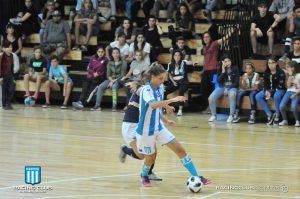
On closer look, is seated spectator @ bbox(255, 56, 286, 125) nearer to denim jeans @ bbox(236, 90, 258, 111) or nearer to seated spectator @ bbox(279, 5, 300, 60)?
denim jeans @ bbox(236, 90, 258, 111)

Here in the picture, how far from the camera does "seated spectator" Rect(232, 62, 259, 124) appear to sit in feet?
59.0

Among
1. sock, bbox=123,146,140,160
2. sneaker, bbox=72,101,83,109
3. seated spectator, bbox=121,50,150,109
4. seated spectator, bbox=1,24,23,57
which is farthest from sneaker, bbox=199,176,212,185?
seated spectator, bbox=1,24,23,57

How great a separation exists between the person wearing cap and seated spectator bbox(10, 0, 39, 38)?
6836 mm

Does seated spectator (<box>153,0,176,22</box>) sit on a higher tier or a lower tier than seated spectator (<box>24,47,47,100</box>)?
higher

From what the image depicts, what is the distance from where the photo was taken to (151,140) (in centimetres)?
1014

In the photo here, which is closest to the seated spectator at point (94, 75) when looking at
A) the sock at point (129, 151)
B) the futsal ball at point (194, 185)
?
the sock at point (129, 151)

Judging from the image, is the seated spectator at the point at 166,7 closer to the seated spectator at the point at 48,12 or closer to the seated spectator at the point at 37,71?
the seated spectator at the point at 48,12

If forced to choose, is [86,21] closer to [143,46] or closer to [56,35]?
[56,35]

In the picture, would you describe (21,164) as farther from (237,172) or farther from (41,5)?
(41,5)

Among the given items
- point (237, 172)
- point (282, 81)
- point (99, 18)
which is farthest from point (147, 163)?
point (99, 18)

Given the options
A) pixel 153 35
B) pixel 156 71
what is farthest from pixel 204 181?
pixel 153 35

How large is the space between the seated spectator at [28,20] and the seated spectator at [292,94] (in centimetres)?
859

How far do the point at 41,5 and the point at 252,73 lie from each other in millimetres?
8592

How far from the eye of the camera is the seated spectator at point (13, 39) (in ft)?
71.9
